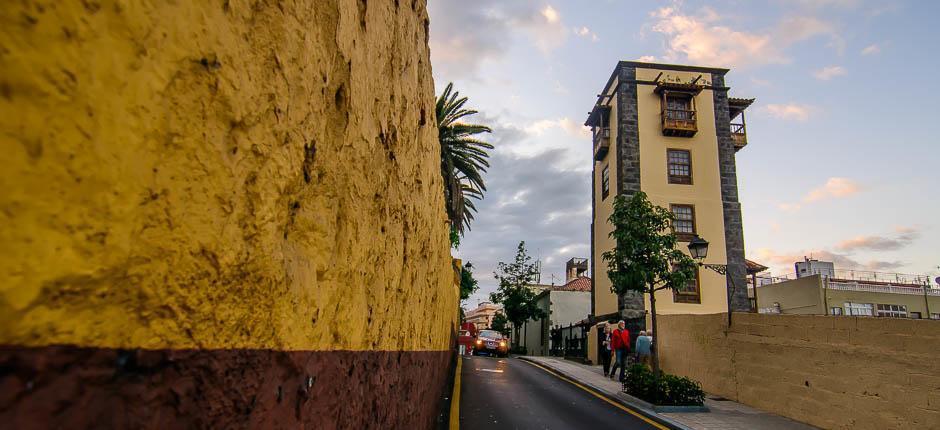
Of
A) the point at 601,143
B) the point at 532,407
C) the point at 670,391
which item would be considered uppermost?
the point at 601,143

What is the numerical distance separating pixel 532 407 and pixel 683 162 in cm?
2045

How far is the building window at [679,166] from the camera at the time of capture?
27.4 metres

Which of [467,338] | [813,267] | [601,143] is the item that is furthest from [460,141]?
[813,267]

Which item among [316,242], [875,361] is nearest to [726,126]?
[875,361]

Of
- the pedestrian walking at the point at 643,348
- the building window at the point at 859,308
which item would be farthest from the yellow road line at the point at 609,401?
the building window at the point at 859,308

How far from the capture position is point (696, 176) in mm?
27469

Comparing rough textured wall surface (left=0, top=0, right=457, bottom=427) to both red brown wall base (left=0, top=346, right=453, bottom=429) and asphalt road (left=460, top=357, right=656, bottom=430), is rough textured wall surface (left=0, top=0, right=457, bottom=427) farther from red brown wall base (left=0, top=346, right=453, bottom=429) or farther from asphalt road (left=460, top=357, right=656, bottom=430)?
asphalt road (left=460, top=357, right=656, bottom=430)

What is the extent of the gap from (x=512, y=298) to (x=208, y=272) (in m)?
48.8

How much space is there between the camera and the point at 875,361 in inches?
351

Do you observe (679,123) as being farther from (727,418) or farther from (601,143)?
(727,418)

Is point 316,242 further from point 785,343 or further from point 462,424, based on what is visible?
point 785,343

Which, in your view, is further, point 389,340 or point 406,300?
point 406,300

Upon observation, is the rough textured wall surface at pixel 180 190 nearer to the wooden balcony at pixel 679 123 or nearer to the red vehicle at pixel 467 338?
the wooden balcony at pixel 679 123

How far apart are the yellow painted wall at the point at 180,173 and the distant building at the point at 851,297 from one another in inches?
1445
